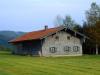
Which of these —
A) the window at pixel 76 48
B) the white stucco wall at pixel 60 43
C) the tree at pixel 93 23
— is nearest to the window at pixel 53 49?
the white stucco wall at pixel 60 43

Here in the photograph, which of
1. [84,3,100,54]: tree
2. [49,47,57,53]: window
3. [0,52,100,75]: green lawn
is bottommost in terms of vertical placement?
[0,52,100,75]: green lawn

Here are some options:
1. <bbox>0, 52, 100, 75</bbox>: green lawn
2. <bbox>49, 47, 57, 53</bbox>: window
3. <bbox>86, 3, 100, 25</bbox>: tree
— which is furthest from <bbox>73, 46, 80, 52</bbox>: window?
<bbox>0, 52, 100, 75</bbox>: green lawn

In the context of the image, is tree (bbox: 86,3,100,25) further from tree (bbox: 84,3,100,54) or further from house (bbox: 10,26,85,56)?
house (bbox: 10,26,85,56)

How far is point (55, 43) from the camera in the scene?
181 feet

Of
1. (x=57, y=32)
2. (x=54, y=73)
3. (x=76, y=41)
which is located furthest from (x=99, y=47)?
(x=54, y=73)

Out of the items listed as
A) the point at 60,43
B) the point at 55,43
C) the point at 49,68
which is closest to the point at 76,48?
the point at 60,43

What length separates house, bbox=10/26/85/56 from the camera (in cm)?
5356

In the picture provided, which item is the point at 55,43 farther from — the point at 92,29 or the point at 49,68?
the point at 49,68

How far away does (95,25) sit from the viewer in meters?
63.3

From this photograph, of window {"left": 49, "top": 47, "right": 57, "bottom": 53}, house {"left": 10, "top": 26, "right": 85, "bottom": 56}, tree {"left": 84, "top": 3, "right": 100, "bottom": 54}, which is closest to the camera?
house {"left": 10, "top": 26, "right": 85, "bottom": 56}

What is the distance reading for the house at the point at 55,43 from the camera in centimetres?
5356

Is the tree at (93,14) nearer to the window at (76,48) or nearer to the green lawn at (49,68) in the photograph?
the window at (76,48)

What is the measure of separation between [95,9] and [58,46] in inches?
602

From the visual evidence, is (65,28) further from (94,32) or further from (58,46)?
(94,32)
